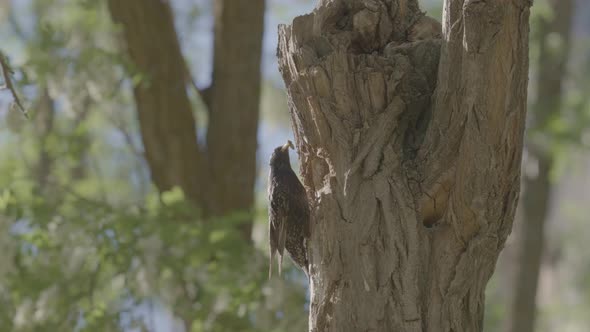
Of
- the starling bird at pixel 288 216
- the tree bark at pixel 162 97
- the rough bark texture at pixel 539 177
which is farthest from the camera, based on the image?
the rough bark texture at pixel 539 177

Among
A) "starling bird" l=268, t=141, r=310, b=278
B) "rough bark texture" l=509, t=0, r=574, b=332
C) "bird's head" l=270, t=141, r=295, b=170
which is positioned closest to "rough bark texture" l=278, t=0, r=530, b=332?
"starling bird" l=268, t=141, r=310, b=278

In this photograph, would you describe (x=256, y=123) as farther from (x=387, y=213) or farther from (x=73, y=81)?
(x=387, y=213)

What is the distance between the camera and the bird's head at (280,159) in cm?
378

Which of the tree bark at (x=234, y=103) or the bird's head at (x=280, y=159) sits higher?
the tree bark at (x=234, y=103)

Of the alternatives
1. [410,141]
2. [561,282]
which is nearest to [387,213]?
[410,141]

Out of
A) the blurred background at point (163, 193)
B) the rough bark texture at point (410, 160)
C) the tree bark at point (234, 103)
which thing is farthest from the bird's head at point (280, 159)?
the tree bark at point (234, 103)

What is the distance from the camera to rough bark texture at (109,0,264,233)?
7.19 m

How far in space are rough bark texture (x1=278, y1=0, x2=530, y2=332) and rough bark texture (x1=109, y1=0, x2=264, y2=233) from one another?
12.9ft

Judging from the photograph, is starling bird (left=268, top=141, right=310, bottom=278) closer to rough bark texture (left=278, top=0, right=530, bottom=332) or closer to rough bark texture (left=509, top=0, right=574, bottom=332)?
rough bark texture (left=278, top=0, right=530, bottom=332)

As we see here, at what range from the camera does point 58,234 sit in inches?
248

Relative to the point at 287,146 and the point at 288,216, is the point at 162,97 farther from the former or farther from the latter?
the point at 288,216

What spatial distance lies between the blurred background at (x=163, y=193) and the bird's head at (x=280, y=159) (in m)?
1.57

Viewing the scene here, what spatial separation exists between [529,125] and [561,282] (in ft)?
62.0

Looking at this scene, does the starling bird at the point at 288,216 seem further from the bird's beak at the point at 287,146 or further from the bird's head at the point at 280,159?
the bird's beak at the point at 287,146
